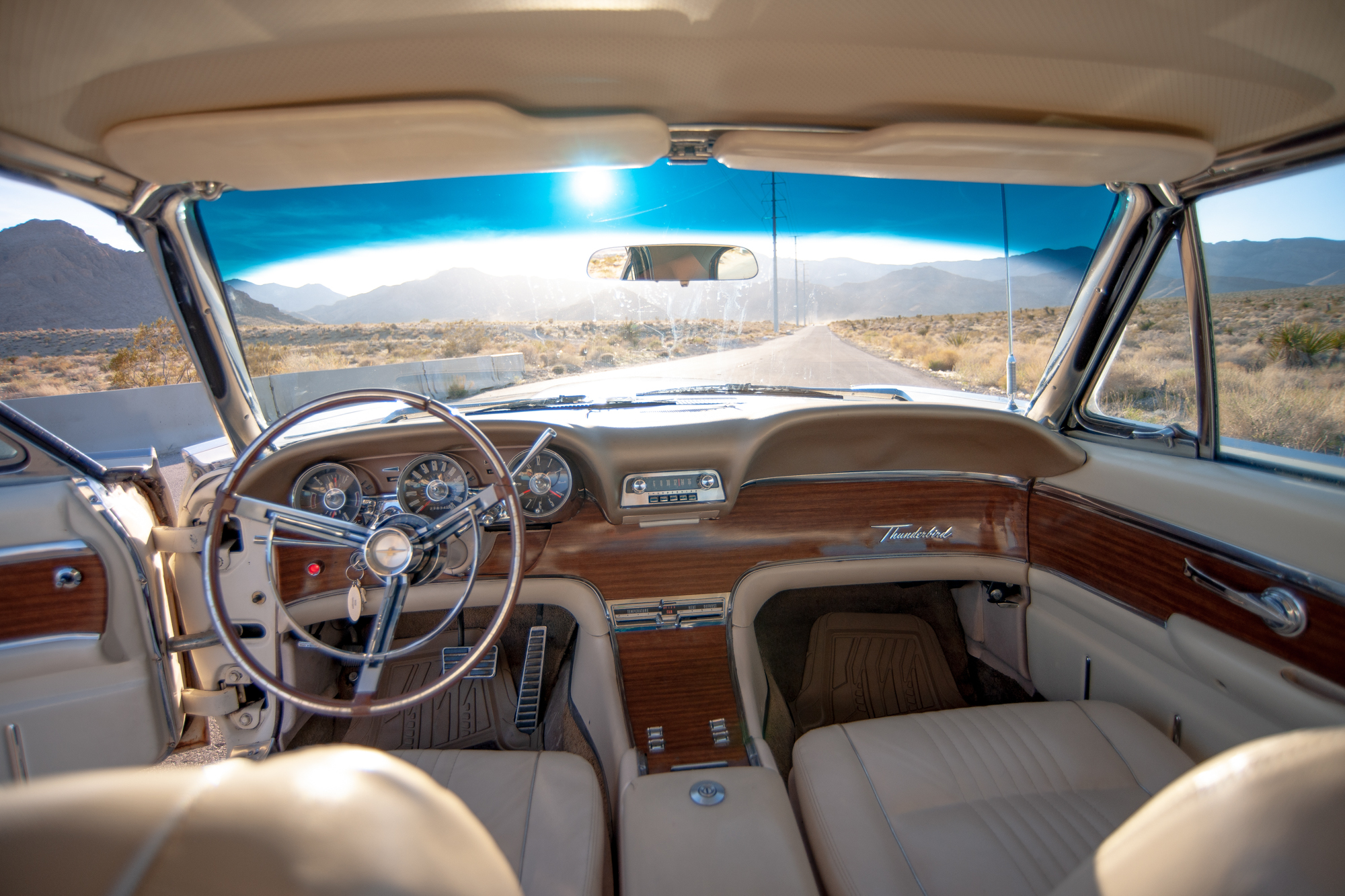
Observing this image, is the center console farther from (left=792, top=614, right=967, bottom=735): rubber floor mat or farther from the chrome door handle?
the chrome door handle

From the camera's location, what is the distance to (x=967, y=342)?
2607 millimetres

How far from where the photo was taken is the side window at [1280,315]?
1.74 meters

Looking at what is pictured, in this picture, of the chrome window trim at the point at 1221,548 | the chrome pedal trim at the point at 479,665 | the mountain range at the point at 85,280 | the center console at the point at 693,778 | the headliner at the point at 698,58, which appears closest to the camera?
the headliner at the point at 698,58

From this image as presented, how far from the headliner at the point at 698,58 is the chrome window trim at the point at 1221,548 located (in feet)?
3.57

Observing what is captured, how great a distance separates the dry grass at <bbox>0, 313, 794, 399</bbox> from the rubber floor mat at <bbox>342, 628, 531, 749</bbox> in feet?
4.16

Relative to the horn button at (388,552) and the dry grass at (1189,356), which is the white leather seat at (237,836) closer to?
the horn button at (388,552)

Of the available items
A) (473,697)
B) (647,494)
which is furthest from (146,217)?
(473,697)

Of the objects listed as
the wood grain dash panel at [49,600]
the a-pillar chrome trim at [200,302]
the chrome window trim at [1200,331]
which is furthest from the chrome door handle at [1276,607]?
the wood grain dash panel at [49,600]

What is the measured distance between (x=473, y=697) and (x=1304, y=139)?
10.7ft

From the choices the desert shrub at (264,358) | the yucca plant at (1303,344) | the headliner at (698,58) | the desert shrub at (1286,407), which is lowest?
the desert shrub at (1286,407)

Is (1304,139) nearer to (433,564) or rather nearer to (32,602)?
(433,564)

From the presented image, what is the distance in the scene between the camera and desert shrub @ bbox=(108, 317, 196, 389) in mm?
2336

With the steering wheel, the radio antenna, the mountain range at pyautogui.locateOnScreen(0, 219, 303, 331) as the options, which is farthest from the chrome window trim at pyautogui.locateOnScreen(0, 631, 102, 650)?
the radio antenna

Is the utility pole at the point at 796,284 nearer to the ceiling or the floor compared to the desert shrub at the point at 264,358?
nearer to the ceiling
